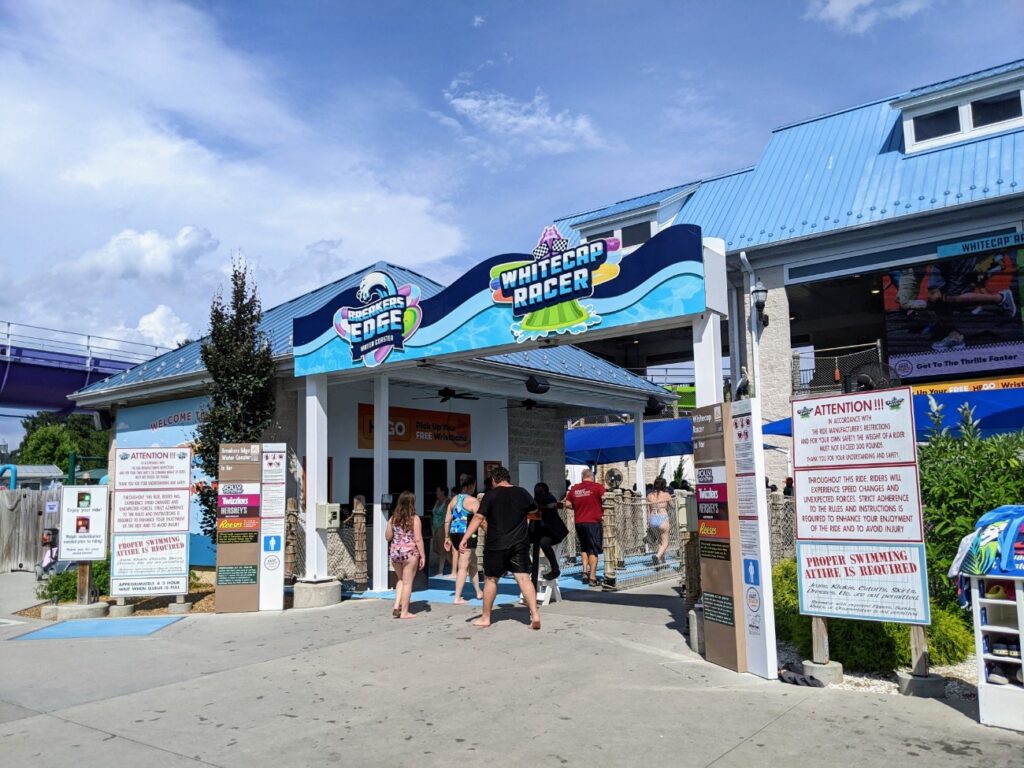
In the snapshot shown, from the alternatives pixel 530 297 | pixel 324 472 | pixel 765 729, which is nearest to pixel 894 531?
pixel 765 729

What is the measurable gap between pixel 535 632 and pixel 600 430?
17.4 metres

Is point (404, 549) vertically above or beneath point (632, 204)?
beneath

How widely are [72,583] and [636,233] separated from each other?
642 inches

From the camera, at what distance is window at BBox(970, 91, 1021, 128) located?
1764 centimetres

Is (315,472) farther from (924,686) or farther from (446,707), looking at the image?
(924,686)

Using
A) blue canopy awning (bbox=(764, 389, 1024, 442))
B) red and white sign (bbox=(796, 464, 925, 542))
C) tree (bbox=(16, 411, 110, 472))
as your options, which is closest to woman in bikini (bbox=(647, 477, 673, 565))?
blue canopy awning (bbox=(764, 389, 1024, 442))

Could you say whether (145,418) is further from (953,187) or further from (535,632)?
Result: (953,187)

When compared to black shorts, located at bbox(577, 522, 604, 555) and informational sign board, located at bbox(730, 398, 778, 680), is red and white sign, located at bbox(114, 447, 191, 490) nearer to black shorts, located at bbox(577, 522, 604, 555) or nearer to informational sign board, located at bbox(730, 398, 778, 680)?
black shorts, located at bbox(577, 522, 604, 555)

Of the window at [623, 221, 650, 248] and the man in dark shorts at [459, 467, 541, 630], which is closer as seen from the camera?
the man in dark shorts at [459, 467, 541, 630]

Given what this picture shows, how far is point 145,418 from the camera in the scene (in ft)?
54.6

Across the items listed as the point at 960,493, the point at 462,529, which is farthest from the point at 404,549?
the point at 960,493

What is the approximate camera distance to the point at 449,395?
15.3 m

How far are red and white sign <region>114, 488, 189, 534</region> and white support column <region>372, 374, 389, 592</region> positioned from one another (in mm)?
2781

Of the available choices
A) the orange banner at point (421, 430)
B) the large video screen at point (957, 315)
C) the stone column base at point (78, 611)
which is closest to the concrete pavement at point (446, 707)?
the stone column base at point (78, 611)
